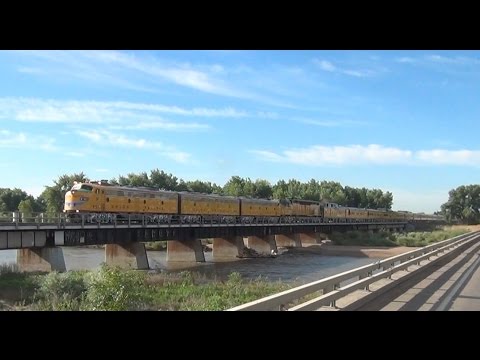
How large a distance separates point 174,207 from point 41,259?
814 inches

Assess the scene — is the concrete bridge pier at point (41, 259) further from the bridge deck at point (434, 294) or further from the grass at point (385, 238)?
the grass at point (385, 238)

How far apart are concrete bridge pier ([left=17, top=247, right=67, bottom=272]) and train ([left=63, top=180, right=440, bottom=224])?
4.05 meters

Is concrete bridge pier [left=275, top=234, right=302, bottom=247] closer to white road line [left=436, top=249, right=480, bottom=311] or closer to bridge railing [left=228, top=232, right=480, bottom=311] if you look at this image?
white road line [left=436, top=249, right=480, bottom=311]

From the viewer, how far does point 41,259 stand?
37.7 meters

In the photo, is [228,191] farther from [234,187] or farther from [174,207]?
[174,207]

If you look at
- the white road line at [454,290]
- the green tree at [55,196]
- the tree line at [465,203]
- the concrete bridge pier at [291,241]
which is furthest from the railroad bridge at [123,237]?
the tree line at [465,203]

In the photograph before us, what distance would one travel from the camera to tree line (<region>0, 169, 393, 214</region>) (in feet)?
356

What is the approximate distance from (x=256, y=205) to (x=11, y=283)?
48.4 metres

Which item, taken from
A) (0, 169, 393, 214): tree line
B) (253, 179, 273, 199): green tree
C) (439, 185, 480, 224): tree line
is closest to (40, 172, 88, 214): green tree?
(0, 169, 393, 214): tree line

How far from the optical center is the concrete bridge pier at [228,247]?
6557 centimetres

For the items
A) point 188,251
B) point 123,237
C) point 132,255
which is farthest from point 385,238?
point 123,237

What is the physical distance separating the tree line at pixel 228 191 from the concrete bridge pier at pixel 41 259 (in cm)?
5554
